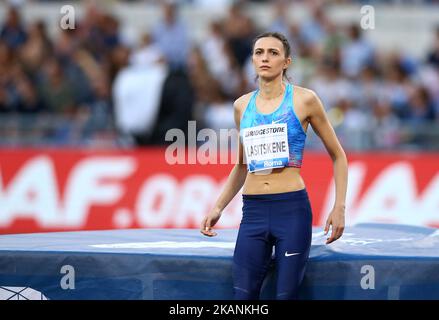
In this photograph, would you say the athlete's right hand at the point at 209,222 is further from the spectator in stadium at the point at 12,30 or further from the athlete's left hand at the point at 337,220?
the spectator in stadium at the point at 12,30

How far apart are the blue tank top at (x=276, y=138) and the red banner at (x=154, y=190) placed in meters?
5.14

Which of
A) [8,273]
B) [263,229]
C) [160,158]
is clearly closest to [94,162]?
[160,158]

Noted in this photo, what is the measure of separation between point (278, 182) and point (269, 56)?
0.77 meters

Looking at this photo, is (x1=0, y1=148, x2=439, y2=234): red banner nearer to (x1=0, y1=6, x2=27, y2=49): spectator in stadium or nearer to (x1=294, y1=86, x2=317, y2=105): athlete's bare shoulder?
(x1=0, y1=6, x2=27, y2=49): spectator in stadium

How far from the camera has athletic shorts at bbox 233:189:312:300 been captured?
5.38 metres

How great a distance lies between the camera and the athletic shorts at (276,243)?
5.38 meters

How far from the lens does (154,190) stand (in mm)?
11086

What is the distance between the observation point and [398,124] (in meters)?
11.4

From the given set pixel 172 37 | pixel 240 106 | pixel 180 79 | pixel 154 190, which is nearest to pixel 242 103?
pixel 240 106

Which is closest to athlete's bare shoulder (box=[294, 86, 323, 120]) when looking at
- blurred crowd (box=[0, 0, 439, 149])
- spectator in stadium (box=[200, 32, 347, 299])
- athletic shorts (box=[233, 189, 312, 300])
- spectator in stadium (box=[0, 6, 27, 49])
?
spectator in stadium (box=[200, 32, 347, 299])

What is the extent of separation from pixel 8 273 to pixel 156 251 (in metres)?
0.99

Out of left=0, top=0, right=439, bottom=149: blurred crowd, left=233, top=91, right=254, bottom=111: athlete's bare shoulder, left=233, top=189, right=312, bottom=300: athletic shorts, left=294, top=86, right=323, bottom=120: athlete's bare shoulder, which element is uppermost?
left=0, top=0, right=439, bottom=149: blurred crowd
